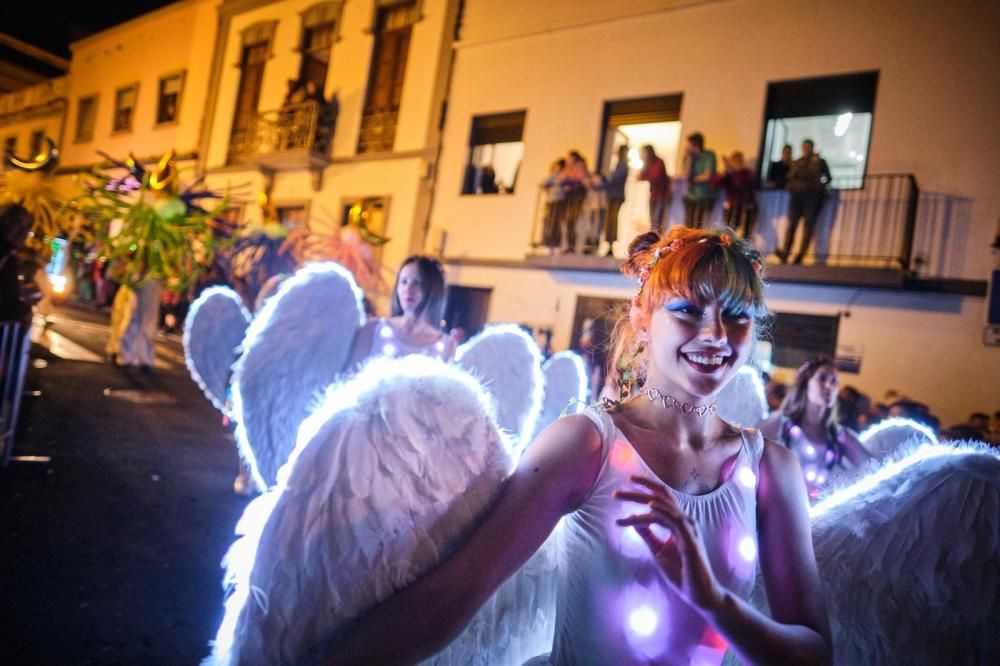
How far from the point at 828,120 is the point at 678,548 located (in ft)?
35.7

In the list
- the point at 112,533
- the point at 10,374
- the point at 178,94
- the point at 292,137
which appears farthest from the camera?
the point at 178,94

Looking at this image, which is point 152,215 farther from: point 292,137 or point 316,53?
point 316,53

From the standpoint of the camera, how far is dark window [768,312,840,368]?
30.8 feet

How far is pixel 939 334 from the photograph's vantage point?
8633 mm

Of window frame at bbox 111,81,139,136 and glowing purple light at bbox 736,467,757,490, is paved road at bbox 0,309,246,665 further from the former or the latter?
window frame at bbox 111,81,139,136

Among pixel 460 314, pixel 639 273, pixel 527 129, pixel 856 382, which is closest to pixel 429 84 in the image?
pixel 527 129

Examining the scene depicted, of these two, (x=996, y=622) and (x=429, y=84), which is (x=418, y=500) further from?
(x=429, y=84)

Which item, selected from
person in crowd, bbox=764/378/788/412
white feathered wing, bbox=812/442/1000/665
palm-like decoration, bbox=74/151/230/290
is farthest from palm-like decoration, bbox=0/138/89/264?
person in crowd, bbox=764/378/788/412

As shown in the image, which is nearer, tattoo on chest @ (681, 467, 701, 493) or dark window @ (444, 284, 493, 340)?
tattoo on chest @ (681, 467, 701, 493)

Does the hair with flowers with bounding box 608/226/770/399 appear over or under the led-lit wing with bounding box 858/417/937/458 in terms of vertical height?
over

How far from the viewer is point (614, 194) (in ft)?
37.0

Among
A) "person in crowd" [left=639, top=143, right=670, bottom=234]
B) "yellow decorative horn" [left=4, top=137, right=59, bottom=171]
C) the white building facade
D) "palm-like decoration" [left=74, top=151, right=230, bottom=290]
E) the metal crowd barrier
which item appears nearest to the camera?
the metal crowd barrier

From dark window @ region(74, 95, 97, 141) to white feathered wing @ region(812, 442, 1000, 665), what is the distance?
2935 centimetres

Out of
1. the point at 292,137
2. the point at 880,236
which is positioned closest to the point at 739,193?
the point at 880,236
